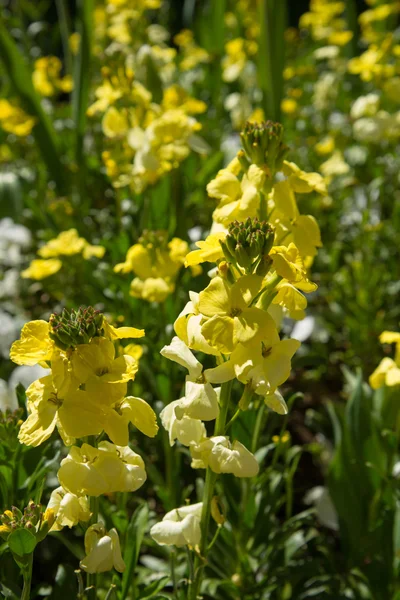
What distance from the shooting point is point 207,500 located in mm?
895

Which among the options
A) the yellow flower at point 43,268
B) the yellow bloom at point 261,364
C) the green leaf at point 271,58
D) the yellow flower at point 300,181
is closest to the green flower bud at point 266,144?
the yellow flower at point 300,181

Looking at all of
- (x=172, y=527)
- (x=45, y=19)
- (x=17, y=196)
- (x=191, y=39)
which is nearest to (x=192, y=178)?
(x=17, y=196)

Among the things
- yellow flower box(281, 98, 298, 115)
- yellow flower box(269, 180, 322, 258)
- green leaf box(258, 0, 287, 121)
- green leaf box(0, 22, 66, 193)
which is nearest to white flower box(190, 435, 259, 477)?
yellow flower box(269, 180, 322, 258)

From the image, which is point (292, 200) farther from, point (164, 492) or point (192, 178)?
point (192, 178)

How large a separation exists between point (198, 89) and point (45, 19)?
3084 millimetres

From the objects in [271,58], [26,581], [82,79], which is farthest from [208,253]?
[82,79]

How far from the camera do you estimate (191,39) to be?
4.40 metres

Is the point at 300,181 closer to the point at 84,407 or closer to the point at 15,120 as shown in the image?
the point at 84,407

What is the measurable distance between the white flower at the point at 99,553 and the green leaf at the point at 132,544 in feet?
0.65

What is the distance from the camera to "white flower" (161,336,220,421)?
80 cm

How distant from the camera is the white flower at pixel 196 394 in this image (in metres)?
0.80

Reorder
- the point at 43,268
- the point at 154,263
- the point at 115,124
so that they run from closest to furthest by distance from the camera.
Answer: the point at 154,263, the point at 43,268, the point at 115,124

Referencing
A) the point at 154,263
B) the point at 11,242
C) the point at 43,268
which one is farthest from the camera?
the point at 11,242

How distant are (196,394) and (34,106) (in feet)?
6.63
